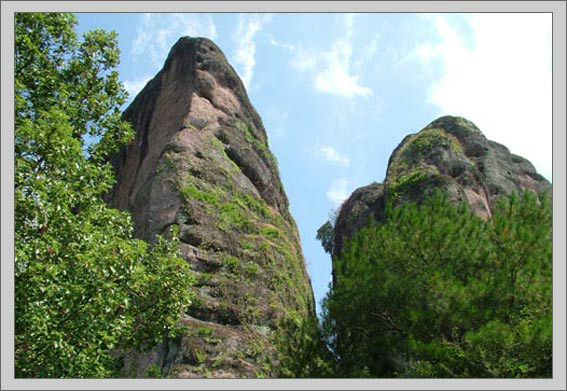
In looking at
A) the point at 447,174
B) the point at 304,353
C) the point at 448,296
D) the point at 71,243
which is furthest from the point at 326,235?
the point at 71,243

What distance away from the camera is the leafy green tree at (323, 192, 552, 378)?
42.6 feet

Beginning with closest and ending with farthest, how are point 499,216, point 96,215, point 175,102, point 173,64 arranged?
1. point 96,215
2. point 499,216
3. point 175,102
4. point 173,64

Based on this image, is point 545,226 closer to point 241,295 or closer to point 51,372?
point 241,295

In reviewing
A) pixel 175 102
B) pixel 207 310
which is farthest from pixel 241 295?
pixel 175 102

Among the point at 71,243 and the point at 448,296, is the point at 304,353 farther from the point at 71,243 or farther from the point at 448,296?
the point at 71,243

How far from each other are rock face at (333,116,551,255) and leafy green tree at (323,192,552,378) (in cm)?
950

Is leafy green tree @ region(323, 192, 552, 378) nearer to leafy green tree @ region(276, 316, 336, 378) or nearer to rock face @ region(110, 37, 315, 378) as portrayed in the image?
leafy green tree @ region(276, 316, 336, 378)

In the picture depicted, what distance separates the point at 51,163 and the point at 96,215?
158 centimetres

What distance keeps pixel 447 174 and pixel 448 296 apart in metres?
15.7

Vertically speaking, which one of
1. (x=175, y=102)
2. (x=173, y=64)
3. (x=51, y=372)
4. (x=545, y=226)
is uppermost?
(x=173, y=64)

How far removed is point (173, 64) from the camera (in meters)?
29.2

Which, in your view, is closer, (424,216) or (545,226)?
(545,226)

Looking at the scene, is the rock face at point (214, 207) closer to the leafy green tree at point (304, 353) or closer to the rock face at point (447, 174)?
the leafy green tree at point (304, 353)

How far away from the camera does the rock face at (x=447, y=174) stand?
27000 mm
